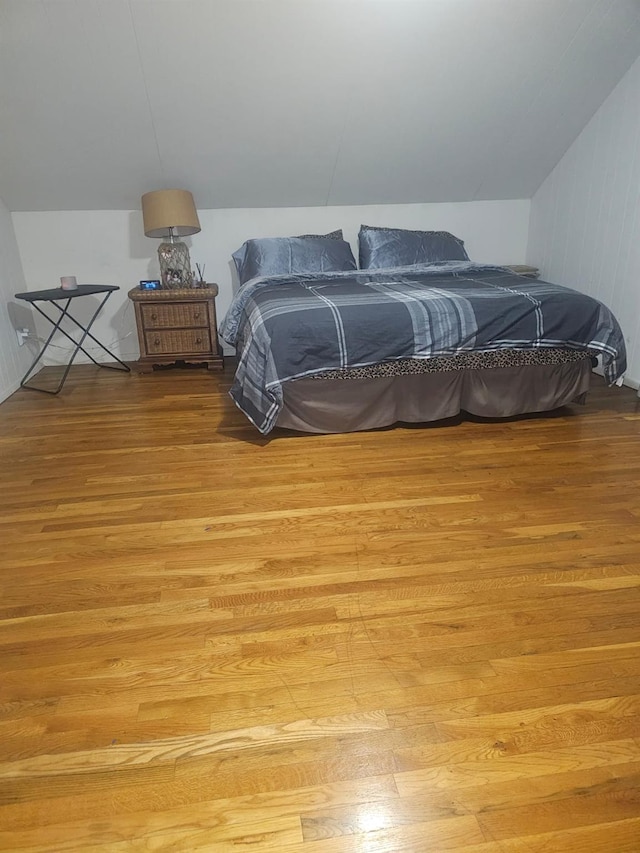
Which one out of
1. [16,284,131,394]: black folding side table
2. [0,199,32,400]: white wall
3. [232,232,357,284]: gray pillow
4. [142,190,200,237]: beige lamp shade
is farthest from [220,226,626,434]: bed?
[0,199,32,400]: white wall

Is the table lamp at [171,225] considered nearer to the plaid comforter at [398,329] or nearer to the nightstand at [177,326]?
the nightstand at [177,326]

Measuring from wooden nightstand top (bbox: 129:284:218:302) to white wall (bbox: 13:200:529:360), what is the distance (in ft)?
1.59

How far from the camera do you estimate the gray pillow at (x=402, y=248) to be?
407 cm

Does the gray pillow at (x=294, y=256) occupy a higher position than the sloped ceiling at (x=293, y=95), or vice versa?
the sloped ceiling at (x=293, y=95)

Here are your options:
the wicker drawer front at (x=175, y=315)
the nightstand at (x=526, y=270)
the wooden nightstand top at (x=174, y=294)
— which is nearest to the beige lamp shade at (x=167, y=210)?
the wooden nightstand top at (x=174, y=294)

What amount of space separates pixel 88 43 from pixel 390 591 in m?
3.19

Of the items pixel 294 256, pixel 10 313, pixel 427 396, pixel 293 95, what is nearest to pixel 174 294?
pixel 294 256

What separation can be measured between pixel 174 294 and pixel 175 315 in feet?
0.52

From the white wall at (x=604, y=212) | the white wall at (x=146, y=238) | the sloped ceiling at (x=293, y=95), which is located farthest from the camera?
the white wall at (x=146, y=238)

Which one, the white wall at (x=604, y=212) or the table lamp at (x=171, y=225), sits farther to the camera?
the table lamp at (x=171, y=225)

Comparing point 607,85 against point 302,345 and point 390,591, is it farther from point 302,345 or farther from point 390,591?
point 390,591

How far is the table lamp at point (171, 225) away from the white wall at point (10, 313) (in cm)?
98

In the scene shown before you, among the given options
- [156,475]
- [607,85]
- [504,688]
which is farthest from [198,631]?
[607,85]

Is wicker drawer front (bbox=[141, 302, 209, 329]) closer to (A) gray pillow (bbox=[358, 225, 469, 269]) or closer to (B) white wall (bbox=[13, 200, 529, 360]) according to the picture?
(B) white wall (bbox=[13, 200, 529, 360])
